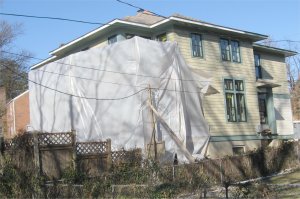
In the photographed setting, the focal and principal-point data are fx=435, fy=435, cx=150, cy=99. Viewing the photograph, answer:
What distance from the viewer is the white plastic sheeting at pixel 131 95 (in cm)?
1892

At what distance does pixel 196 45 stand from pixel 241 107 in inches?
207

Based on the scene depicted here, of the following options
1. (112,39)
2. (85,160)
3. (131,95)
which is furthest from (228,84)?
(85,160)

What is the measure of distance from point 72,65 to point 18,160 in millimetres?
9430

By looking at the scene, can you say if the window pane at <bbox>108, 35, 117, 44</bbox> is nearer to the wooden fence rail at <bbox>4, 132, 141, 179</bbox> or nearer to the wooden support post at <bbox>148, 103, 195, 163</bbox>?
the wooden support post at <bbox>148, 103, 195, 163</bbox>

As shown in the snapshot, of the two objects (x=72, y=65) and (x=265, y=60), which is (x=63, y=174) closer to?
(x=72, y=65)

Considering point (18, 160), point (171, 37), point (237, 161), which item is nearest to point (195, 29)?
point (171, 37)

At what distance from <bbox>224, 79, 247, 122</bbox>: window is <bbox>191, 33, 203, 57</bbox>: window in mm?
Answer: 2686

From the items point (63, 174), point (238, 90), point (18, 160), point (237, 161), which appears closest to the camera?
point (18, 160)

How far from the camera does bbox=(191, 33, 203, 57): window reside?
2423 centimetres

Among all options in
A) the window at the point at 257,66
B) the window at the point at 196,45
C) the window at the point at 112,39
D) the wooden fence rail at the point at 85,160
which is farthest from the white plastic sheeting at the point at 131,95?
the window at the point at 257,66

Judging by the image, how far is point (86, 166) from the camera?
1462 centimetres

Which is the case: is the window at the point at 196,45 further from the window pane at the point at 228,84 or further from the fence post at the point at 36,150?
the fence post at the point at 36,150

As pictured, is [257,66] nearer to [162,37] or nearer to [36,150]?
[162,37]

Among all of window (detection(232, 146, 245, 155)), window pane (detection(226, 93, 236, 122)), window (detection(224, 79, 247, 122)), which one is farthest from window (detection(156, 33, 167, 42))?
window (detection(232, 146, 245, 155))
